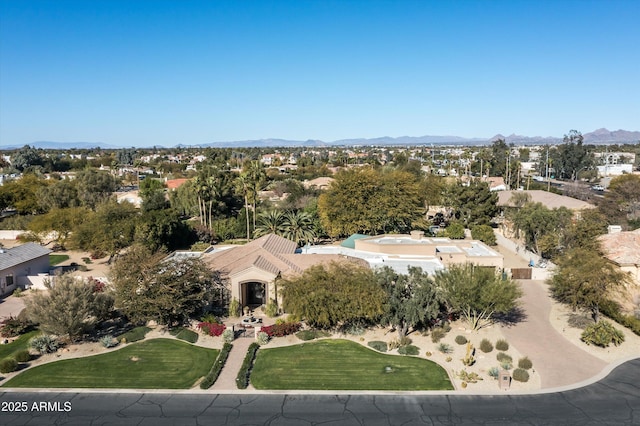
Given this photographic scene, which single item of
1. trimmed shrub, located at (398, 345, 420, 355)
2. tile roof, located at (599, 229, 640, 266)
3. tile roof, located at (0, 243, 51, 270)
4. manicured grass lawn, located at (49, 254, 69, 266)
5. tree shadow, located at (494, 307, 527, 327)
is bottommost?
manicured grass lawn, located at (49, 254, 69, 266)

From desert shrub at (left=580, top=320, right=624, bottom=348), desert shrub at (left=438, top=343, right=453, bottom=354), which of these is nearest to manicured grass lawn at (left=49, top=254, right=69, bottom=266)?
desert shrub at (left=438, top=343, right=453, bottom=354)

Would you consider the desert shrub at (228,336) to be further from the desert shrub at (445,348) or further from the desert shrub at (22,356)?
the desert shrub at (445,348)

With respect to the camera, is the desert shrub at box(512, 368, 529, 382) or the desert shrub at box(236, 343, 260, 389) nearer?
the desert shrub at box(236, 343, 260, 389)

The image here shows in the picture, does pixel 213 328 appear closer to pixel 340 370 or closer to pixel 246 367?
pixel 246 367

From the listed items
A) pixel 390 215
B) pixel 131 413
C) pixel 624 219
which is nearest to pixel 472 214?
pixel 390 215

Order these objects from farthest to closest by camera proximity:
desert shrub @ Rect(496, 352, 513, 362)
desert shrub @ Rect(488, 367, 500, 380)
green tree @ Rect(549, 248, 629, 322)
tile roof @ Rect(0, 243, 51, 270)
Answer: tile roof @ Rect(0, 243, 51, 270) → green tree @ Rect(549, 248, 629, 322) → desert shrub @ Rect(496, 352, 513, 362) → desert shrub @ Rect(488, 367, 500, 380)

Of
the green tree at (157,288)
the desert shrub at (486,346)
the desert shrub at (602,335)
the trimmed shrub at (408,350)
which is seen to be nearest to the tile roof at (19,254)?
the green tree at (157,288)

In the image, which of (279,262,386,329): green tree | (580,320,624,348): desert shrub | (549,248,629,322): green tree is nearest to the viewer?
(580,320,624,348): desert shrub

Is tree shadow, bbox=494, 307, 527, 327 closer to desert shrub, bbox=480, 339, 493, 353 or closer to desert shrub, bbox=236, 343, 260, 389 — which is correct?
desert shrub, bbox=480, 339, 493, 353

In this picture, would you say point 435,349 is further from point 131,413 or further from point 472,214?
point 472,214
